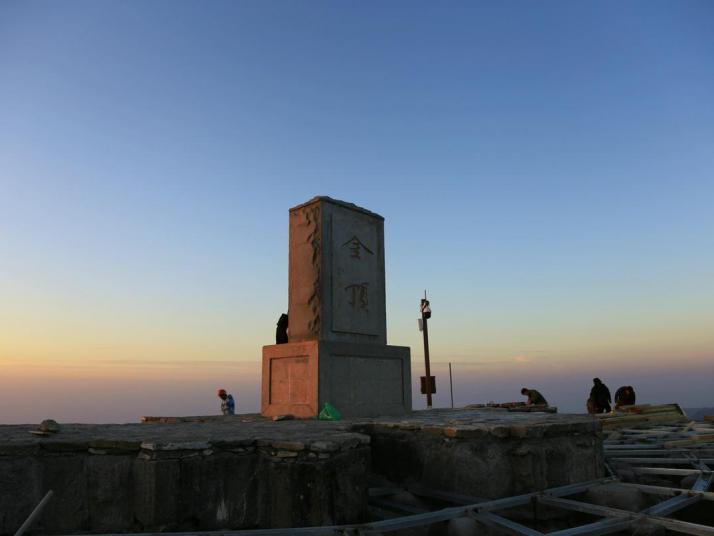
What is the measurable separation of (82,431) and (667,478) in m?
6.17

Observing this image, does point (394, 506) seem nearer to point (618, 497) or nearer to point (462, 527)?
point (462, 527)

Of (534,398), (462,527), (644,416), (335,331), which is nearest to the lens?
(462,527)

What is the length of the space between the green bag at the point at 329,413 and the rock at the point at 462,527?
376 centimetres

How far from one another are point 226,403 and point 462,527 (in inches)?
382

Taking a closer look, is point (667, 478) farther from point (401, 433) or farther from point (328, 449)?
point (328, 449)

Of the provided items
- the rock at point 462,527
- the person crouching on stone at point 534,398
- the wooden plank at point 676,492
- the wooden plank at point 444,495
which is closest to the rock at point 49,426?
the wooden plank at point 444,495

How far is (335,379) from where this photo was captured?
27.0 ft

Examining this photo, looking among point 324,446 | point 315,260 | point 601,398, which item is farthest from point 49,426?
point 601,398

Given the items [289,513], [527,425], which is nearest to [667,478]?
[527,425]

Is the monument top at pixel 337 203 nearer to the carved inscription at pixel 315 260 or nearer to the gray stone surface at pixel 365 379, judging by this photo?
the carved inscription at pixel 315 260

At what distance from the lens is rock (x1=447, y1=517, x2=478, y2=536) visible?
397cm

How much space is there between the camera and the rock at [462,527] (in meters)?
3.97

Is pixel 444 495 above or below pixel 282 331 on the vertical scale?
below

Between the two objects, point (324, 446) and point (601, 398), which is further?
point (601, 398)
